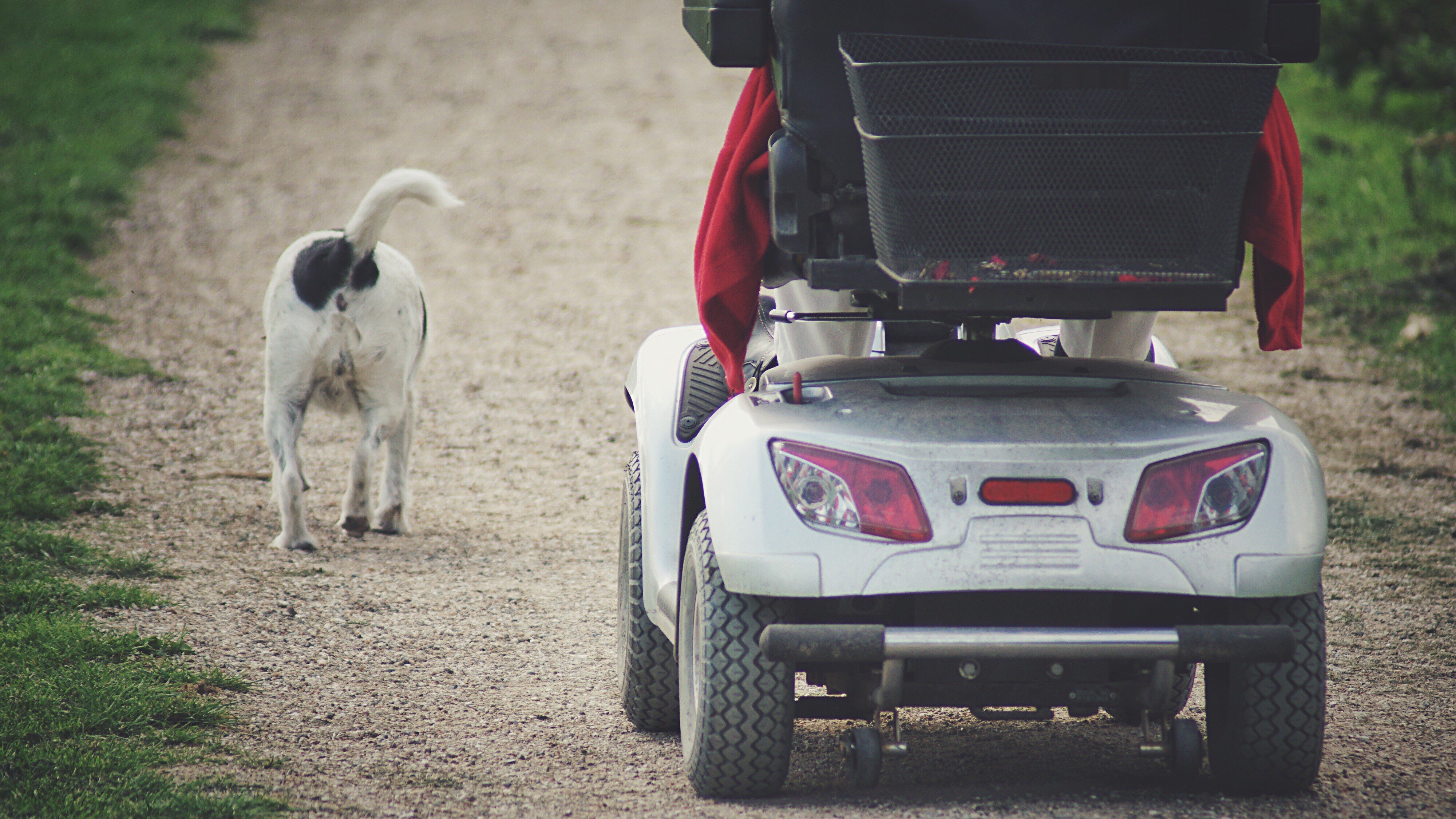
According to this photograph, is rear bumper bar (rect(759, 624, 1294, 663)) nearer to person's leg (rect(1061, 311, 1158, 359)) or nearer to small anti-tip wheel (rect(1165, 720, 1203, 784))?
small anti-tip wheel (rect(1165, 720, 1203, 784))

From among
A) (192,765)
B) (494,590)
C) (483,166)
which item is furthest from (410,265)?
(483,166)

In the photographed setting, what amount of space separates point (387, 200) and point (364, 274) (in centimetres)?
37

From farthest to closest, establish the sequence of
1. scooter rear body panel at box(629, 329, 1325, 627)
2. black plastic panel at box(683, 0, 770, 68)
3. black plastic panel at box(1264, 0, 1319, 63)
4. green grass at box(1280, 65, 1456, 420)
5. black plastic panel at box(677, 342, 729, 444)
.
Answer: green grass at box(1280, 65, 1456, 420)
black plastic panel at box(677, 342, 729, 444)
black plastic panel at box(1264, 0, 1319, 63)
black plastic panel at box(683, 0, 770, 68)
scooter rear body panel at box(629, 329, 1325, 627)

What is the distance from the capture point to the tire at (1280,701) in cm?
336

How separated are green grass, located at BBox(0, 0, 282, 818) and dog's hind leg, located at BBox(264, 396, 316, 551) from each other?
0.67 meters

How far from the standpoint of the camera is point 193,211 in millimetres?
13672

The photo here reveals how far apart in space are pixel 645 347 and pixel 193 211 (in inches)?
404

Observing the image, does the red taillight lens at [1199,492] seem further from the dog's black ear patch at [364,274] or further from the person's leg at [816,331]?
the dog's black ear patch at [364,274]

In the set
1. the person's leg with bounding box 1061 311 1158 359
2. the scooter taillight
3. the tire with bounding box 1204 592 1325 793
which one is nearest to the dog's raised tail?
the person's leg with bounding box 1061 311 1158 359

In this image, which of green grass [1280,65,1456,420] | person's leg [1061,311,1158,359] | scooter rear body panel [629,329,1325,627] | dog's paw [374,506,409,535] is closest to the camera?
scooter rear body panel [629,329,1325,627]

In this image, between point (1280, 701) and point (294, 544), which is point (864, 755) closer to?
point (1280, 701)

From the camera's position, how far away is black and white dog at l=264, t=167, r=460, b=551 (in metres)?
6.62

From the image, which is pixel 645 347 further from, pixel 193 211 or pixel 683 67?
pixel 683 67

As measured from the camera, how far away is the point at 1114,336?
423 cm
